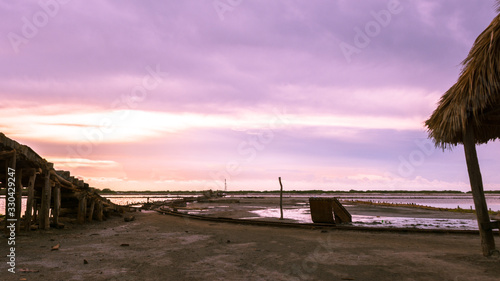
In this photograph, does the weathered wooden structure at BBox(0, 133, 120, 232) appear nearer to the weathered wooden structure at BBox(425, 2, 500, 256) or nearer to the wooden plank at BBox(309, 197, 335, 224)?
the wooden plank at BBox(309, 197, 335, 224)

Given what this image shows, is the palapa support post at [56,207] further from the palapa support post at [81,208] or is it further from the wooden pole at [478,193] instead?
the wooden pole at [478,193]

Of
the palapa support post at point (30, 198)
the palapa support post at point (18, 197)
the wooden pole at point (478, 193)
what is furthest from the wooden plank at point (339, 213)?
the palapa support post at point (18, 197)

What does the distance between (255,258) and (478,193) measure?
647 centimetres

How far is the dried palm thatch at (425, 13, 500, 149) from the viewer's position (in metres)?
6.90

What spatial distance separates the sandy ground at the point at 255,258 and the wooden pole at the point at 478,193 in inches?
17.0

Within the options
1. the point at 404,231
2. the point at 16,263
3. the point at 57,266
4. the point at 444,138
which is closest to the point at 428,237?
the point at 404,231

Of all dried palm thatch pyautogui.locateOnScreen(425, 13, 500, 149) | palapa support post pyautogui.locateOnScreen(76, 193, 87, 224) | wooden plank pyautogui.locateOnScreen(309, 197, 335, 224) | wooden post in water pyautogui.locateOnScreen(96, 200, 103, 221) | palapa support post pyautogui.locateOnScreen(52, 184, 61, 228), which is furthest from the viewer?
wooden post in water pyautogui.locateOnScreen(96, 200, 103, 221)

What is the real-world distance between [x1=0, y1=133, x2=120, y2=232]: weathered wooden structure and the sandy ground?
1930 millimetres

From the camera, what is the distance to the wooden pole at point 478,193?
850 centimetres

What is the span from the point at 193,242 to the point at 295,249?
4159 mm

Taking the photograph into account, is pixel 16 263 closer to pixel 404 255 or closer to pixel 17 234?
pixel 17 234

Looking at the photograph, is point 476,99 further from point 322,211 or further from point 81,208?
point 81,208

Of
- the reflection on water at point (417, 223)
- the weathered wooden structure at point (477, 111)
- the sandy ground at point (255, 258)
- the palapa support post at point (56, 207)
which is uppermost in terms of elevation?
the weathered wooden structure at point (477, 111)

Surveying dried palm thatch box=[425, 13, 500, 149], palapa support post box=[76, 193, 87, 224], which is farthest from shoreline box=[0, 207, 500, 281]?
palapa support post box=[76, 193, 87, 224]
